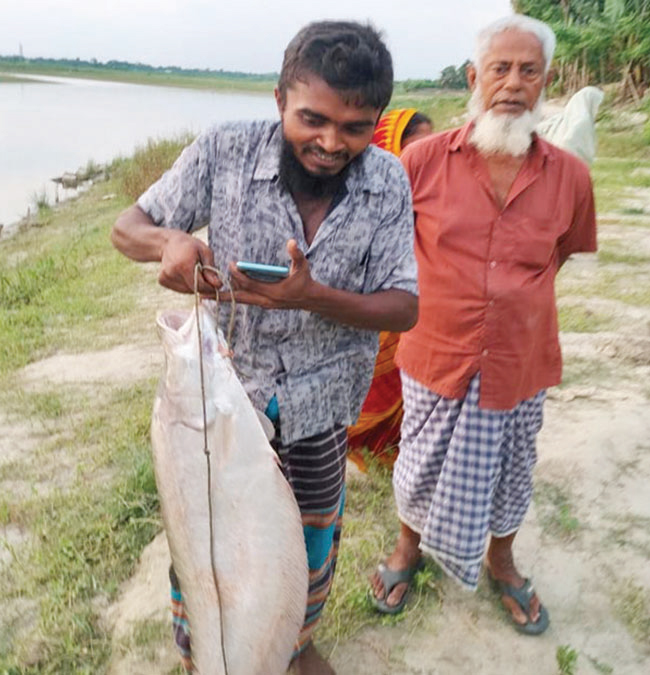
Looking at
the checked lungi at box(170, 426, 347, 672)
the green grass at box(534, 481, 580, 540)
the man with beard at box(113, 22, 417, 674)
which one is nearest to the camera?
the man with beard at box(113, 22, 417, 674)

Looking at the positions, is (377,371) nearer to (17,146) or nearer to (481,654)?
(481,654)

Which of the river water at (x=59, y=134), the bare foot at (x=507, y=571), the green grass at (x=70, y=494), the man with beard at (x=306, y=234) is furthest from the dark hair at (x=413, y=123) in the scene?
the river water at (x=59, y=134)

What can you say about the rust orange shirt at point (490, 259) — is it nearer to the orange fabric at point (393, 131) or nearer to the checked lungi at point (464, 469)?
the checked lungi at point (464, 469)

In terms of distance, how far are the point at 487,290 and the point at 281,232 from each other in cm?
88

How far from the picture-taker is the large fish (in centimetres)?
133

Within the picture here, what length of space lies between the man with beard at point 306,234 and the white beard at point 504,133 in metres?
0.71

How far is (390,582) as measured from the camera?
101 inches

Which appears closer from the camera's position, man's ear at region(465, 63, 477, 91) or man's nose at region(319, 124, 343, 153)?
man's nose at region(319, 124, 343, 153)

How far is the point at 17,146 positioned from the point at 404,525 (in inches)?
892

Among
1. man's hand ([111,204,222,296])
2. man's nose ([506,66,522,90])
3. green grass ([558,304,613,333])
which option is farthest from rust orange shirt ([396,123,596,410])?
green grass ([558,304,613,333])

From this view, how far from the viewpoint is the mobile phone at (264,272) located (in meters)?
1.32

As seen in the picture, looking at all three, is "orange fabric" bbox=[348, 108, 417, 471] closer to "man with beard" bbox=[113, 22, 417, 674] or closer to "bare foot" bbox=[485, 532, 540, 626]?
"bare foot" bbox=[485, 532, 540, 626]

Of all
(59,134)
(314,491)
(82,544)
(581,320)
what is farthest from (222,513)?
(59,134)

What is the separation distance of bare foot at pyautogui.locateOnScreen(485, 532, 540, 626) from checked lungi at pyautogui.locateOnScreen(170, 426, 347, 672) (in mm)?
886
